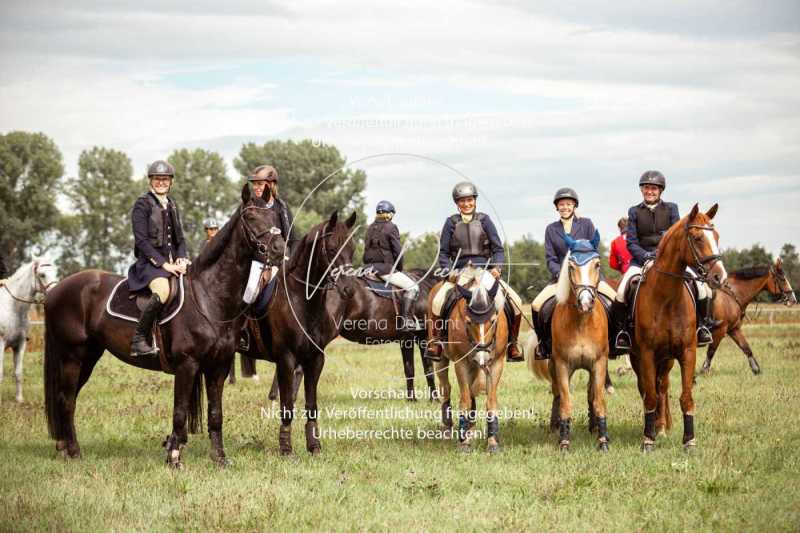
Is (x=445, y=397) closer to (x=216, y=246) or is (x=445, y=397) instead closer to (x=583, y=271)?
(x=583, y=271)

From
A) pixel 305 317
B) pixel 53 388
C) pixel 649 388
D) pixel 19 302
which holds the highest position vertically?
pixel 19 302

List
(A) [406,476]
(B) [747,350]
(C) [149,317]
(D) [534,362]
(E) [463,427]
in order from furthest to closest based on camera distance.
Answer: (B) [747,350], (D) [534,362], (E) [463,427], (C) [149,317], (A) [406,476]

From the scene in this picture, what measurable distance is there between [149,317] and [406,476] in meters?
3.40

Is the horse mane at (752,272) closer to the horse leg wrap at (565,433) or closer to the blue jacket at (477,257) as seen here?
the blue jacket at (477,257)

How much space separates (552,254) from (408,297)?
4682 mm

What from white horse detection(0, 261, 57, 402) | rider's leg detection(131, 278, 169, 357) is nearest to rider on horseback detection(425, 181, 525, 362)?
rider's leg detection(131, 278, 169, 357)

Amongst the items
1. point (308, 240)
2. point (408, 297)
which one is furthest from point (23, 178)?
point (308, 240)

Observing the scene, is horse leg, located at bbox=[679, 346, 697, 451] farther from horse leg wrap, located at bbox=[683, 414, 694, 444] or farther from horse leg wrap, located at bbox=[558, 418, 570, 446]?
horse leg wrap, located at bbox=[558, 418, 570, 446]

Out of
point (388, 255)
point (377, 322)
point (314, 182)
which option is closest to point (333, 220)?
point (377, 322)

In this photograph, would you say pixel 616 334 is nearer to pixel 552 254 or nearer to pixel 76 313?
pixel 552 254

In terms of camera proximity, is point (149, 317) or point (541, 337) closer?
point (149, 317)

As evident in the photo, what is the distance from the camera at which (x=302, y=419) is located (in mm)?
12883

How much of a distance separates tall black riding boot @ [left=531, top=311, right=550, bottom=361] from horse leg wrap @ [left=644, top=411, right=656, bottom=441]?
158 cm

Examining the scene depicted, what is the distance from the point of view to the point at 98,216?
74.2 metres
